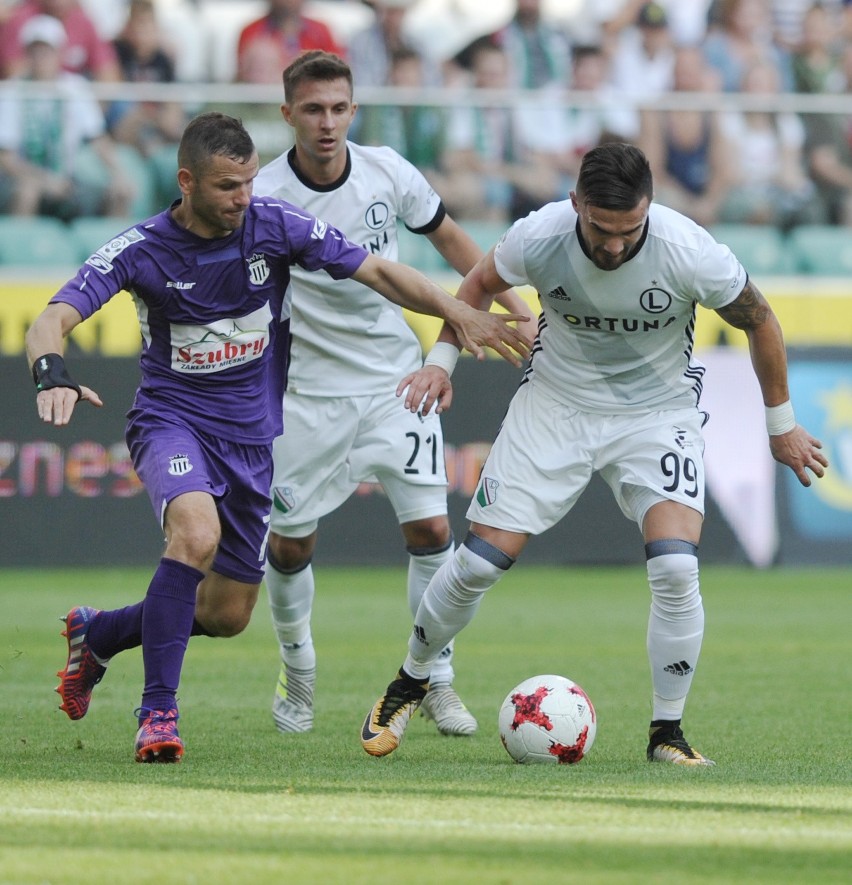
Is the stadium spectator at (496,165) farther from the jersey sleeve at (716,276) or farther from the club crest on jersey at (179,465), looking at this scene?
the club crest on jersey at (179,465)

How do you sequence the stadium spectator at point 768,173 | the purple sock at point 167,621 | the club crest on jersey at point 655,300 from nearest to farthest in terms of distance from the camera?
the purple sock at point 167,621 < the club crest on jersey at point 655,300 < the stadium spectator at point 768,173

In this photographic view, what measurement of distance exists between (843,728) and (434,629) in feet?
5.76

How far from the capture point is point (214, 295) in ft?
19.6

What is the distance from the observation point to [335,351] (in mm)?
7344

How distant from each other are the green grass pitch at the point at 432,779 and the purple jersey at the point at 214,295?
4.15ft

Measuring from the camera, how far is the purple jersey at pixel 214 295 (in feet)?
19.4

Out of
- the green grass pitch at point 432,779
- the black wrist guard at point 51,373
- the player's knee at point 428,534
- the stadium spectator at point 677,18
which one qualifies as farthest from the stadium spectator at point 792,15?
the black wrist guard at point 51,373

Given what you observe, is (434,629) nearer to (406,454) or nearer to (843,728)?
(406,454)

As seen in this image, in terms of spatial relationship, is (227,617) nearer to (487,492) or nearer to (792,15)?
(487,492)

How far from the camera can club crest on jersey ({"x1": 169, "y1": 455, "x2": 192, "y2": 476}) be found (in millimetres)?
5770

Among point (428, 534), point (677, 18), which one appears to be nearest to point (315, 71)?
point (428, 534)

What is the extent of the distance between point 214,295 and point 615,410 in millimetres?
1546

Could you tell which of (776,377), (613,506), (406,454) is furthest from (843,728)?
(613,506)

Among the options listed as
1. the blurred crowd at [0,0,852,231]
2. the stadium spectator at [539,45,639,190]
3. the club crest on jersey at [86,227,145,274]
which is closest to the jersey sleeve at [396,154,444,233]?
the club crest on jersey at [86,227,145,274]
